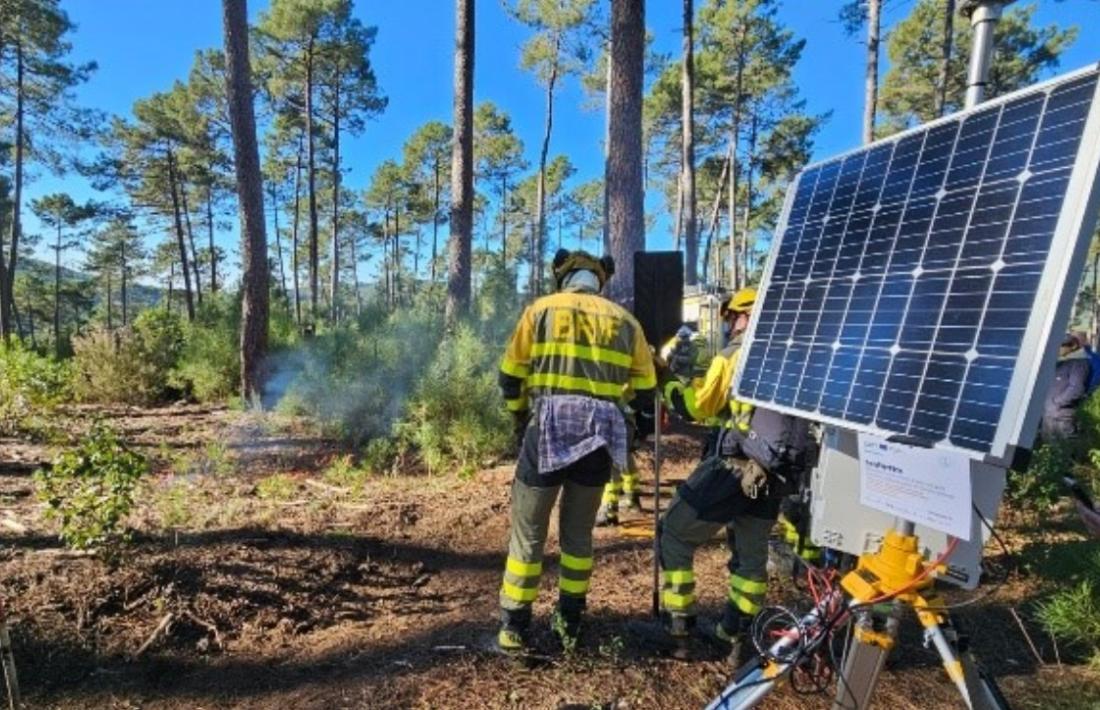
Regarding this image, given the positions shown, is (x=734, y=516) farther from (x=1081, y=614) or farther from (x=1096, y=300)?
(x=1096, y=300)

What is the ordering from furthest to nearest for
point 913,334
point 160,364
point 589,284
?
1. point 160,364
2. point 589,284
3. point 913,334

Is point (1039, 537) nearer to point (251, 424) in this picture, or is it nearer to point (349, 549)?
point (349, 549)

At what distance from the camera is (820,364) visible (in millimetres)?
2373

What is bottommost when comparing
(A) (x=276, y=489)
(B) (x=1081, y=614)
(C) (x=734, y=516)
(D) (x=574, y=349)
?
(A) (x=276, y=489)

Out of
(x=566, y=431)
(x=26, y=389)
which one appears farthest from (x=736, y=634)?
(x=26, y=389)

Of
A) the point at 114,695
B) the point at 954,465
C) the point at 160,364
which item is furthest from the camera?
the point at 160,364

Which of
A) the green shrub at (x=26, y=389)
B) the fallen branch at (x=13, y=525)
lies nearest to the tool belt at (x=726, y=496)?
the fallen branch at (x=13, y=525)

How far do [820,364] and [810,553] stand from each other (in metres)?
2.74

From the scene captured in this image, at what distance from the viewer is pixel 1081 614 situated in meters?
3.37

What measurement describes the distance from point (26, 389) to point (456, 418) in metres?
5.07

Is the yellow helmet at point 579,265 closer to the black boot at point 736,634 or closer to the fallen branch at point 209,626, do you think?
the black boot at point 736,634

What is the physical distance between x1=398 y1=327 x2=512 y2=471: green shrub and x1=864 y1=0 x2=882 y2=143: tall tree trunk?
12.4 m

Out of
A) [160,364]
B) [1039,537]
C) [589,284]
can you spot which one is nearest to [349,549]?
[589,284]

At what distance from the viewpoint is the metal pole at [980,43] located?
229 cm
